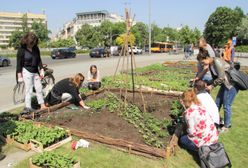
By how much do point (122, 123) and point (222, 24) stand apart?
265 feet

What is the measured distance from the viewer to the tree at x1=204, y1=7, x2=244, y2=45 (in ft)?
257

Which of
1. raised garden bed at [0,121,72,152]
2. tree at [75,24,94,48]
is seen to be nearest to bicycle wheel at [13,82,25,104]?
raised garden bed at [0,121,72,152]

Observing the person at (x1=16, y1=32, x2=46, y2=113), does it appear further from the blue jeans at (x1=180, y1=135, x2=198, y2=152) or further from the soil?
the blue jeans at (x1=180, y1=135, x2=198, y2=152)

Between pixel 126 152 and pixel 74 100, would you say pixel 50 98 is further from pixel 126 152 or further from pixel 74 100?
pixel 126 152

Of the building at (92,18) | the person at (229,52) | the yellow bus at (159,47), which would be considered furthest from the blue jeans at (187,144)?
the building at (92,18)

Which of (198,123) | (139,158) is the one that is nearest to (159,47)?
(198,123)

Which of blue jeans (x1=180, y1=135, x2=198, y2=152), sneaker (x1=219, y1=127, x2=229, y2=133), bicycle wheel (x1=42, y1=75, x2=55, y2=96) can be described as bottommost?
sneaker (x1=219, y1=127, x2=229, y2=133)

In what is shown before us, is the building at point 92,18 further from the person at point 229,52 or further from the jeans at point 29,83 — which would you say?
the jeans at point 29,83

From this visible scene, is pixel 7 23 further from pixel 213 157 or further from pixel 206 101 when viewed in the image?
pixel 213 157

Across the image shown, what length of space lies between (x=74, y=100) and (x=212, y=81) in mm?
3765

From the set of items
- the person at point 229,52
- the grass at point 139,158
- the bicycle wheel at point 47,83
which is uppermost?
the person at point 229,52

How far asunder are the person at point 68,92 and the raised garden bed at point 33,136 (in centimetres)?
176

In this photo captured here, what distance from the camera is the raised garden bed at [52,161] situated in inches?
165

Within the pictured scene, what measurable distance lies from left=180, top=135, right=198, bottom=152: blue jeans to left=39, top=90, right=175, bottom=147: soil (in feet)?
1.36
